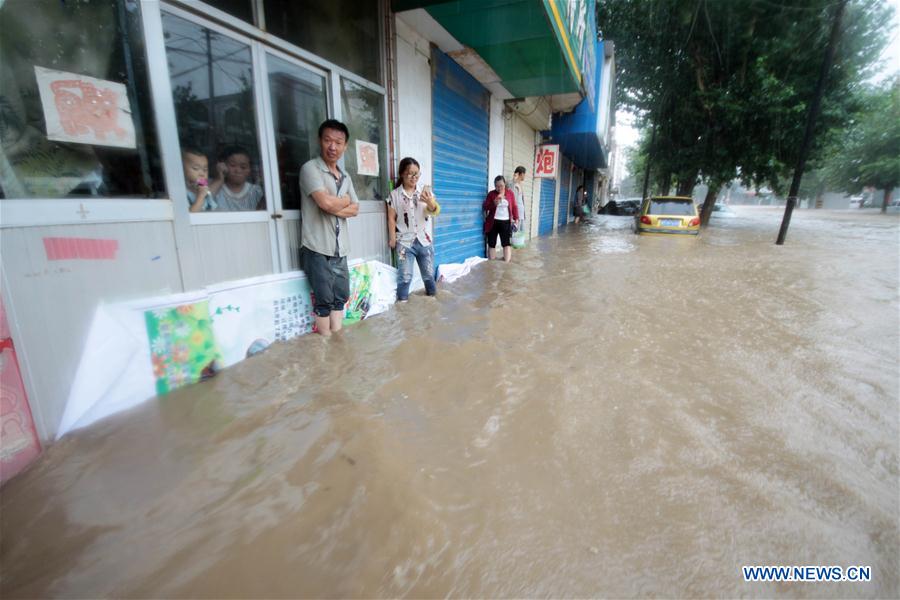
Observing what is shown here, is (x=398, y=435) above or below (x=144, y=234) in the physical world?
below

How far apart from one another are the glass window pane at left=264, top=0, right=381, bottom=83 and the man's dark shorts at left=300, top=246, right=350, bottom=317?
1888 millimetres

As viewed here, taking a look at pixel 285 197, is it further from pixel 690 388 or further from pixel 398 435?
pixel 690 388

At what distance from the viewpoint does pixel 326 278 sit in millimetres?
3434

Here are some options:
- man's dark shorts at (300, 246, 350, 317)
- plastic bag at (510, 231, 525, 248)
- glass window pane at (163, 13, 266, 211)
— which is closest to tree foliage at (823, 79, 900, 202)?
plastic bag at (510, 231, 525, 248)

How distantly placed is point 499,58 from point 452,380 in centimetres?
512

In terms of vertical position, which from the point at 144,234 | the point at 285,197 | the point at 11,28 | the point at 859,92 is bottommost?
the point at 144,234

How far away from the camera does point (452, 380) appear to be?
2877mm

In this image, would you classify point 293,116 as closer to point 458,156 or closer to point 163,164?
point 163,164

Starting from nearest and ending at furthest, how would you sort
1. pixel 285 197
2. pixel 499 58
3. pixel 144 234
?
1. pixel 144 234
2. pixel 285 197
3. pixel 499 58

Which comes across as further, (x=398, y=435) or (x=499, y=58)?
(x=499, y=58)

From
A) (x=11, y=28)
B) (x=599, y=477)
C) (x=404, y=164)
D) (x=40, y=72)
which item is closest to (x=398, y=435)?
(x=599, y=477)

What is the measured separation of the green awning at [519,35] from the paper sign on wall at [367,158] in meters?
1.52

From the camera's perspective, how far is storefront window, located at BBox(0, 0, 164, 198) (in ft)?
6.29

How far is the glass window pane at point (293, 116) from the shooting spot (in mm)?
3361
